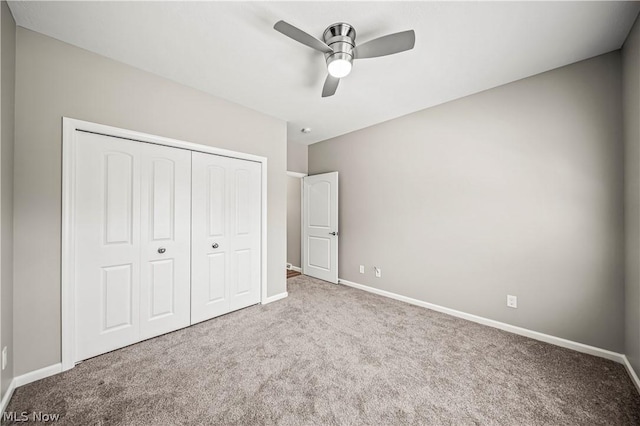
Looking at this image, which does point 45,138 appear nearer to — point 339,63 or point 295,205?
point 339,63

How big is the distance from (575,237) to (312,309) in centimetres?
272

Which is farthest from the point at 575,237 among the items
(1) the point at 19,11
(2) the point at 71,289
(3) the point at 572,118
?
(1) the point at 19,11

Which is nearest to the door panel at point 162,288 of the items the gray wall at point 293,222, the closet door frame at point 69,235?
the closet door frame at point 69,235

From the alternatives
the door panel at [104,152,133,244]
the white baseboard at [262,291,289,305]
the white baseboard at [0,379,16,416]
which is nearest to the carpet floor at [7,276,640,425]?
the white baseboard at [0,379,16,416]

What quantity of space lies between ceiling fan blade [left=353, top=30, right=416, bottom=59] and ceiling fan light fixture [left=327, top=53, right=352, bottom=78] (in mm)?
86

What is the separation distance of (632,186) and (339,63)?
2359mm

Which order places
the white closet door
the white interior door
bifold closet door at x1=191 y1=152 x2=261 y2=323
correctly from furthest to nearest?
the white interior door < bifold closet door at x1=191 y1=152 x2=261 y2=323 < the white closet door

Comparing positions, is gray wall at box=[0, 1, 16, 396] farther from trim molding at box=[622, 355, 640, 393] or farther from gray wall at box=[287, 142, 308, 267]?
trim molding at box=[622, 355, 640, 393]

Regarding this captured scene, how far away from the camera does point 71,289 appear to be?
194 cm

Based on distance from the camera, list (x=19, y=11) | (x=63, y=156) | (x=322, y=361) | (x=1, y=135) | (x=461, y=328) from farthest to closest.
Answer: (x=461, y=328)
(x=322, y=361)
(x=63, y=156)
(x=19, y=11)
(x=1, y=135)

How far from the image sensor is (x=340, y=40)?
179 centimetres

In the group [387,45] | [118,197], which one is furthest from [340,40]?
[118,197]

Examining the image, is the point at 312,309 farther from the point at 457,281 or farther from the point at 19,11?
the point at 19,11

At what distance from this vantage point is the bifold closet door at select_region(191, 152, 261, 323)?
2.70 m
